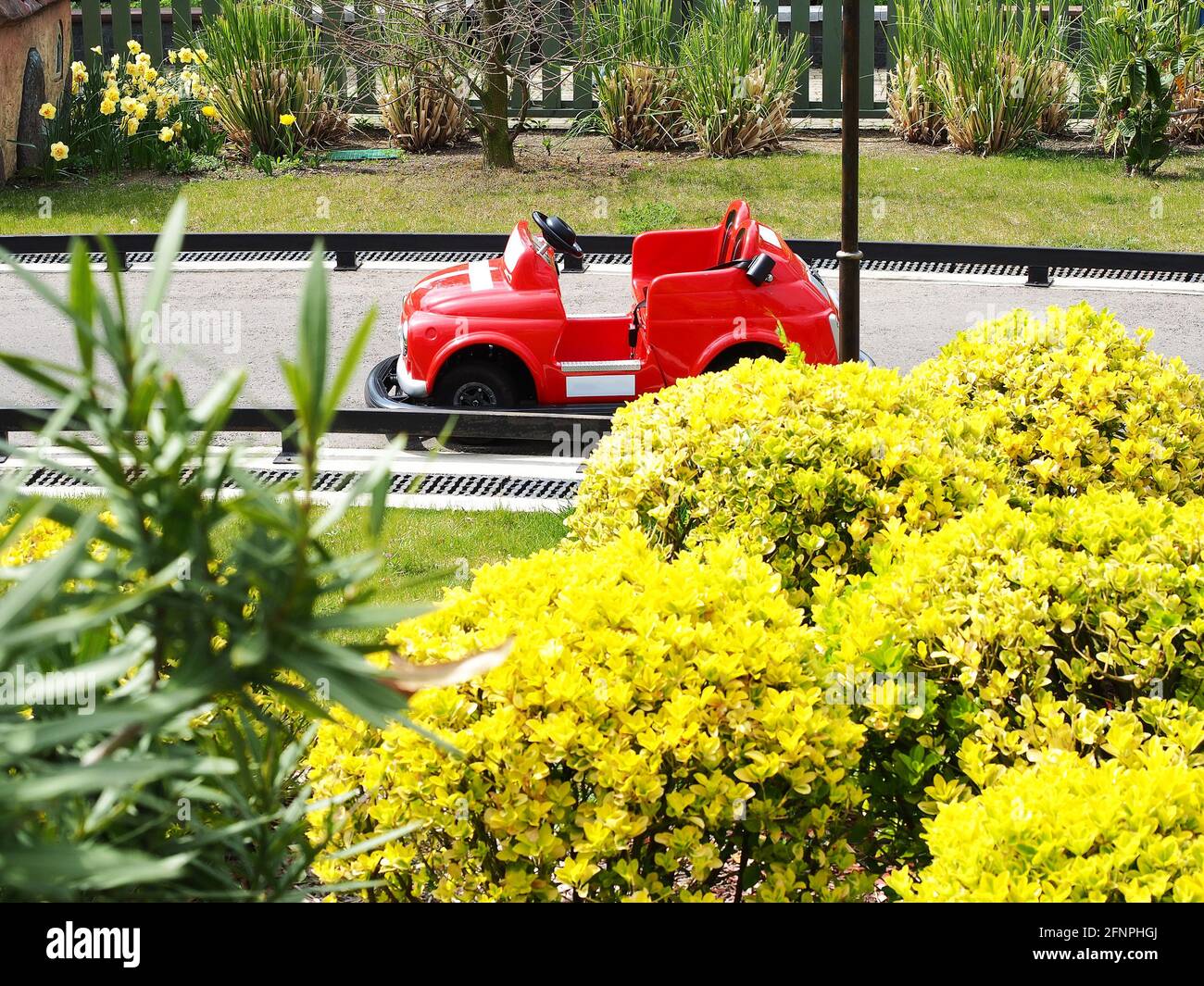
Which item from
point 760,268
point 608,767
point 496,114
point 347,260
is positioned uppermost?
point 496,114

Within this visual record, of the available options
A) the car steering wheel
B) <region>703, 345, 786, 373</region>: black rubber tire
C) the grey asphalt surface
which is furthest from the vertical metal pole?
the grey asphalt surface

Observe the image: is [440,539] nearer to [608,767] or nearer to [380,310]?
[608,767]

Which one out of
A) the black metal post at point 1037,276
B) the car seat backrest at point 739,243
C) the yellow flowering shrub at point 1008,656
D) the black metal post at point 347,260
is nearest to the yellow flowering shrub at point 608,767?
the yellow flowering shrub at point 1008,656

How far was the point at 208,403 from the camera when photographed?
1456mm

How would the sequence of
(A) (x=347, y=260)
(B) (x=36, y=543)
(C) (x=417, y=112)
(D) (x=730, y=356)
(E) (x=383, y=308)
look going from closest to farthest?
1. (B) (x=36, y=543)
2. (D) (x=730, y=356)
3. (E) (x=383, y=308)
4. (A) (x=347, y=260)
5. (C) (x=417, y=112)

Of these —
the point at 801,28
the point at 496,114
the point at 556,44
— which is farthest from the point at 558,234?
the point at 801,28

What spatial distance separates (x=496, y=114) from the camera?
46.1 ft

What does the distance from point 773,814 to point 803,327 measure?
15.0 feet

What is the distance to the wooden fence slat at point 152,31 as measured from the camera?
1644 cm

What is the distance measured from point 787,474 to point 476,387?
3526 mm

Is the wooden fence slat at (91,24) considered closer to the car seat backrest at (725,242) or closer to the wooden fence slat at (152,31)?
the wooden fence slat at (152,31)

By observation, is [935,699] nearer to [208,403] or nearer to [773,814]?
[773,814]

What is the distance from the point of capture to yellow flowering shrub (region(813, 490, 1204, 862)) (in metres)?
3.02
